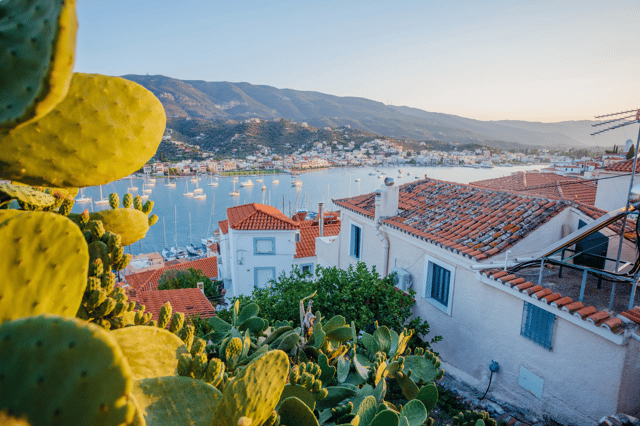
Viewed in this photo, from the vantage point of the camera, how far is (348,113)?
181125 millimetres

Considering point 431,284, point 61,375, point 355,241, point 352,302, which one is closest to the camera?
point 61,375

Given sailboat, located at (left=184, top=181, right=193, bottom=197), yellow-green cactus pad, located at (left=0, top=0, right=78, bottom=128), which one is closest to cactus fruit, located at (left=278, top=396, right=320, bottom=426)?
yellow-green cactus pad, located at (left=0, top=0, right=78, bottom=128)

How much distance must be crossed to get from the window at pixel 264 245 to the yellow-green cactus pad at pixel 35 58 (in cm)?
1467

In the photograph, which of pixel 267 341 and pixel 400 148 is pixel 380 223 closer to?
pixel 267 341

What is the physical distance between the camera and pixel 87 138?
1626 millimetres

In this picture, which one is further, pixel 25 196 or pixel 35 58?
pixel 25 196

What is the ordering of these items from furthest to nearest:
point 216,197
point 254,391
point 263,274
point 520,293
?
point 216,197 < point 263,274 < point 520,293 < point 254,391

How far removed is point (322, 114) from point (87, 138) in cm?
18216

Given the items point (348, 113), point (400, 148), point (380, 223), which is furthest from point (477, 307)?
point (348, 113)

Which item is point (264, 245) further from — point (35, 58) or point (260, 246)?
point (35, 58)

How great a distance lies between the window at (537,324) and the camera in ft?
17.5

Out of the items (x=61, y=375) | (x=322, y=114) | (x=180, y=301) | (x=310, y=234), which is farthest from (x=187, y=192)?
(x=322, y=114)

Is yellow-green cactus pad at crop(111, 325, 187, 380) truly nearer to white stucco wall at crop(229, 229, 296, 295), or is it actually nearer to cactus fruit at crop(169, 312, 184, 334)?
cactus fruit at crop(169, 312, 184, 334)

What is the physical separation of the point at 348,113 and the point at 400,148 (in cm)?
8633
